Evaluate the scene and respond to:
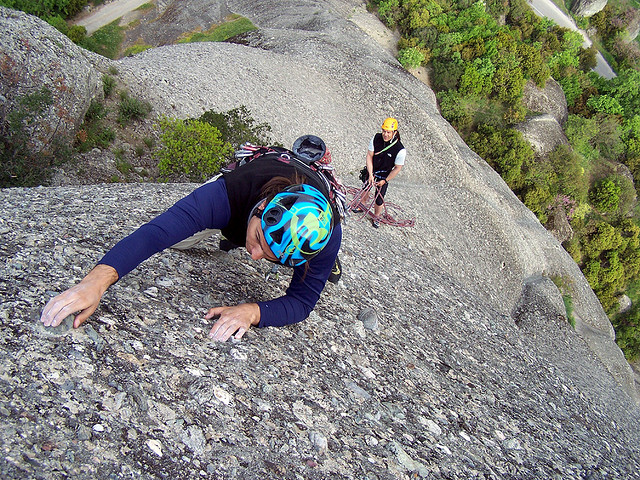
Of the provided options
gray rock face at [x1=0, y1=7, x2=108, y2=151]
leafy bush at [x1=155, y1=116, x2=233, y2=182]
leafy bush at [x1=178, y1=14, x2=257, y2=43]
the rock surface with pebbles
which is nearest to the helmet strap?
the rock surface with pebbles

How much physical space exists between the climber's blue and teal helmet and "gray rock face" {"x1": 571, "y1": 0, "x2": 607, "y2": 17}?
106 m

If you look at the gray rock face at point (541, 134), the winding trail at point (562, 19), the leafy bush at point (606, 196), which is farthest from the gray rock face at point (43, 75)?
the winding trail at point (562, 19)

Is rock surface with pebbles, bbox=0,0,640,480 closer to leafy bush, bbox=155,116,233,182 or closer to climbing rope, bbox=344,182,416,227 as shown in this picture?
climbing rope, bbox=344,182,416,227

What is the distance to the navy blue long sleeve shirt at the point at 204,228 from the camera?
4.30 metres

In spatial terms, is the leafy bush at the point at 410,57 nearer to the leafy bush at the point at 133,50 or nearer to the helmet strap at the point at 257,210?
the leafy bush at the point at 133,50

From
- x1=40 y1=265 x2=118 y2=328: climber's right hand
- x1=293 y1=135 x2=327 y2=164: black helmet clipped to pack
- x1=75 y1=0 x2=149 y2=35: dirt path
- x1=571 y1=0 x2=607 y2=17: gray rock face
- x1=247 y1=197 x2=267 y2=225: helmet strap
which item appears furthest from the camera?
x1=571 y1=0 x2=607 y2=17: gray rock face

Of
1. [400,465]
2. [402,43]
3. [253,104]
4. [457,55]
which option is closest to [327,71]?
A: [253,104]

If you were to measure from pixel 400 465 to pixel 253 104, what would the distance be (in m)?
22.0

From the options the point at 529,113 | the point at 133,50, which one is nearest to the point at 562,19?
the point at 529,113

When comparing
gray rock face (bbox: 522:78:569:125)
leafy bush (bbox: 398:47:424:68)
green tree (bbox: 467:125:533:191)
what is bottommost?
green tree (bbox: 467:125:533:191)

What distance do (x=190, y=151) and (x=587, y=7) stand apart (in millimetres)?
101165

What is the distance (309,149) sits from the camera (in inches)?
242

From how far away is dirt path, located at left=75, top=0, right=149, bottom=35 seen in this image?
1510 inches

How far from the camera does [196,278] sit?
679cm
